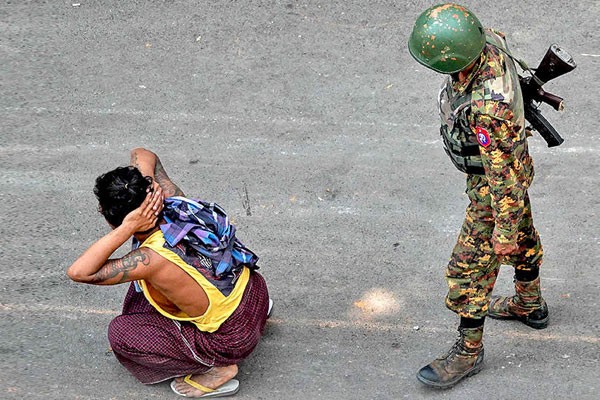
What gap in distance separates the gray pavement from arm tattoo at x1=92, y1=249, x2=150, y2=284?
32.0 inches

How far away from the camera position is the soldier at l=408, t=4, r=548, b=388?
13.1 feet

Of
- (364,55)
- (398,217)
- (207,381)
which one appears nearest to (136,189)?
(207,381)

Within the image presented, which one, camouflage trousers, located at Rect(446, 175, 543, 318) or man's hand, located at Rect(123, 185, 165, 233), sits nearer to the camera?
man's hand, located at Rect(123, 185, 165, 233)

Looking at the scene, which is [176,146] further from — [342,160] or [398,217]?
[398,217]

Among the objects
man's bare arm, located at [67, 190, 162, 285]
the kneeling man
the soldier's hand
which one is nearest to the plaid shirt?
the kneeling man

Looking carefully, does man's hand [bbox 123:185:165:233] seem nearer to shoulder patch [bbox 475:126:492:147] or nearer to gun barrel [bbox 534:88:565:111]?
shoulder patch [bbox 475:126:492:147]

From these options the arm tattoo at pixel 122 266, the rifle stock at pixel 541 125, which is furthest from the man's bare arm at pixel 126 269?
the rifle stock at pixel 541 125

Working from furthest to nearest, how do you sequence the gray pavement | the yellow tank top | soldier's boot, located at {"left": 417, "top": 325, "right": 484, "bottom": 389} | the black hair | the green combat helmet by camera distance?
the gray pavement
soldier's boot, located at {"left": 417, "top": 325, "right": 484, "bottom": 389}
the yellow tank top
the black hair
the green combat helmet

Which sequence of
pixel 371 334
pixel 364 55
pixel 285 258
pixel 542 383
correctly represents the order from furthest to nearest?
pixel 364 55 → pixel 285 258 → pixel 371 334 → pixel 542 383

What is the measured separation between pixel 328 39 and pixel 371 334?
2.94 m

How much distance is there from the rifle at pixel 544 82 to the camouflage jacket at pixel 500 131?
195mm

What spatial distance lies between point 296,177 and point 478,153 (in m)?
2.05

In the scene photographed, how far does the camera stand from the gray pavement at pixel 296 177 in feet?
16.0

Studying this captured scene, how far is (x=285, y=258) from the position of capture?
18.0 feet
